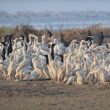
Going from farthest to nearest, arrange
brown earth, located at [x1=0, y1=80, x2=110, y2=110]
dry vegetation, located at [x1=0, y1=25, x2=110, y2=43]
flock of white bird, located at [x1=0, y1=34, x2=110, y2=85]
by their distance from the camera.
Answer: dry vegetation, located at [x1=0, y1=25, x2=110, y2=43] → flock of white bird, located at [x1=0, y1=34, x2=110, y2=85] → brown earth, located at [x1=0, y1=80, x2=110, y2=110]

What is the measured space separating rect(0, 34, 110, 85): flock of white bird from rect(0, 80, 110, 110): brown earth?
1.04ft

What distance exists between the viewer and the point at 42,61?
15.6 metres

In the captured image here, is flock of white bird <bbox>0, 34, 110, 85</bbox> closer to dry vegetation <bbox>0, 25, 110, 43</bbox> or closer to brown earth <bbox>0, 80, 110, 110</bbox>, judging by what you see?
brown earth <bbox>0, 80, 110, 110</bbox>

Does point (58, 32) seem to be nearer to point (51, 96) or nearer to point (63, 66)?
point (63, 66)

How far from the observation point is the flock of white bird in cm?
1436

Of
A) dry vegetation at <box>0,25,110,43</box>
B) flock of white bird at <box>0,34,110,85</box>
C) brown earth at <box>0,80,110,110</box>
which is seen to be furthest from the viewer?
dry vegetation at <box>0,25,110,43</box>

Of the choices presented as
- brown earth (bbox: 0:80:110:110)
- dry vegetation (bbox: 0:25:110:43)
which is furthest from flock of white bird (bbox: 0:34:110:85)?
dry vegetation (bbox: 0:25:110:43)

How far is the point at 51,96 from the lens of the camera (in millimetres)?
12711

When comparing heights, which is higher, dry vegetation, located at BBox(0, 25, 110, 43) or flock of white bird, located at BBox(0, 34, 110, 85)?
dry vegetation, located at BBox(0, 25, 110, 43)

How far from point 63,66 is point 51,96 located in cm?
207

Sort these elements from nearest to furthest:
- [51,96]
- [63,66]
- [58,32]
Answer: [51,96], [63,66], [58,32]

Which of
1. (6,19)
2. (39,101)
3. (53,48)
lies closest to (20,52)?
(53,48)

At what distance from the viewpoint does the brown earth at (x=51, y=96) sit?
11.6 metres

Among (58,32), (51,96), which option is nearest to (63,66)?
(51,96)
